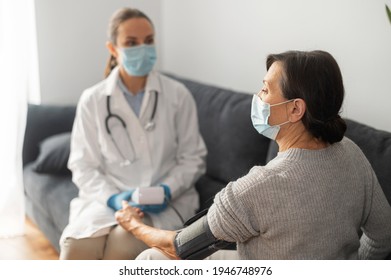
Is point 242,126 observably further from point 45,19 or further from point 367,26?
point 45,19

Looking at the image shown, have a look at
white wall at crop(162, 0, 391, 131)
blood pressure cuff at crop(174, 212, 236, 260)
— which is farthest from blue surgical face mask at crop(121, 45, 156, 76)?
blood pressure cuff at crop(174, 212, 236, 260)

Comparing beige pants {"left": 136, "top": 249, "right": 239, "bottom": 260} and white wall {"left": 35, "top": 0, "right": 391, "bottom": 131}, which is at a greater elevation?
white wall {"left": 35, "top": 0, "right": 391, "bottom": 131}

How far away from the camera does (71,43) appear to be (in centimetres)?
312

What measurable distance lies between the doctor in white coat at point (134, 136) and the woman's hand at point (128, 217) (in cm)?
11

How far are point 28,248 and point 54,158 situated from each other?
48 cm

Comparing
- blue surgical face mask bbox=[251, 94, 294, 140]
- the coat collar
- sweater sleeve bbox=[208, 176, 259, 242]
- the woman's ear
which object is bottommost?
sweater sleeve bbox=[208, 176, 259, 242]

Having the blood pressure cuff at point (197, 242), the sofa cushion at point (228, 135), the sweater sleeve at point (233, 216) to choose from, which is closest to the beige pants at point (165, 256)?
the blood pressure cuff at point (197, 242)

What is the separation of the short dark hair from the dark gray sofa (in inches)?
20.9

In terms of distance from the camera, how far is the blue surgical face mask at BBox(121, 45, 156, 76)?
2.10 meters

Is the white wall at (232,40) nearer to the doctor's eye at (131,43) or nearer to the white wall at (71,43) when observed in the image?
the white wall at (71,43)

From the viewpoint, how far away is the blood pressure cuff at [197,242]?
1.35m

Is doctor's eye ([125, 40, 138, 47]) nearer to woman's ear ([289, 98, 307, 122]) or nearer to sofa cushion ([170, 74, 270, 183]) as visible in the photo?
sofa cushion ([170, 74, 270, 183])
